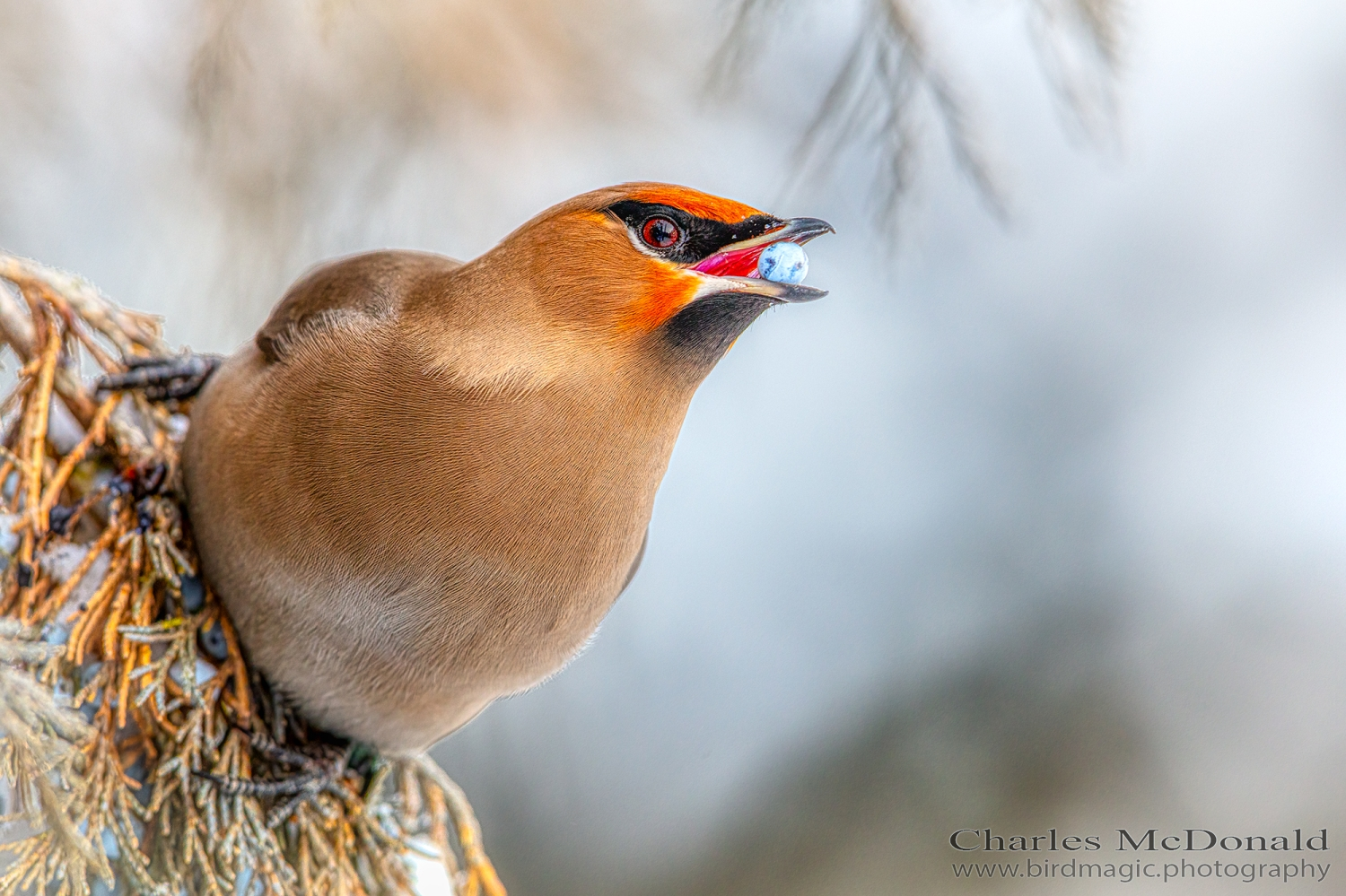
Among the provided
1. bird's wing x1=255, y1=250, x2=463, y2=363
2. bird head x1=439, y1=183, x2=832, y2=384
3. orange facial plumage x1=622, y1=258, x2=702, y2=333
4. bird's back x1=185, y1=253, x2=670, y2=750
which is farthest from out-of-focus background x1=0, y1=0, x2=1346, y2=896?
orange facial plumage x1=622, y1=258, x2=702, y2=333

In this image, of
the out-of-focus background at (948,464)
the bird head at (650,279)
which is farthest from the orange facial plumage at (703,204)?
the out-of-focus background at (948,464)

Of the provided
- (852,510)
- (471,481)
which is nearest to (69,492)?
(471,481)

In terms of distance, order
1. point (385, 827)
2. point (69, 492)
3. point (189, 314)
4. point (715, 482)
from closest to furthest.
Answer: point (69, 492)
point (385, 827)
point (189, 314)
point (715, 482)

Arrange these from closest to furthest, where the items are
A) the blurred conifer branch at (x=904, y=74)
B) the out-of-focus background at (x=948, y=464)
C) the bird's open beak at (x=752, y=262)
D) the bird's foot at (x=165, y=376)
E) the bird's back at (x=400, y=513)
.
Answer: the bird's open beak at (x=752, y=262), the bird's back at (x=400, y=513), the bird's foot at (x=165, y=376), the blurred conifer branch at (x=904, y=74), the out-of-focus background at (x=948, y=464)

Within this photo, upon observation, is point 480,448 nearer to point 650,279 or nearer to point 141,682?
point 650,279

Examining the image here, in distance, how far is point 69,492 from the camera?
6.93ft

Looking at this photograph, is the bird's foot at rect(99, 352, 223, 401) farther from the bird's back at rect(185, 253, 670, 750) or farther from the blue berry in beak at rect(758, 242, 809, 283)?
the blue berry in beak at rect(758, 242, 809, 283)

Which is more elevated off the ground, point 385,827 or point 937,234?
point 937,234

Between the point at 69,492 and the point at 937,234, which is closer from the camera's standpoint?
the point at 69,492

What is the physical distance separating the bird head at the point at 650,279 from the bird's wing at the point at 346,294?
0.87ft

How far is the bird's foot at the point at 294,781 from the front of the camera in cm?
201

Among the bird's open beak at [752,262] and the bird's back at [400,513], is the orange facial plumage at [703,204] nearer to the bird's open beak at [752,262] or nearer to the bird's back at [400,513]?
the bird's open beak at [752,262]

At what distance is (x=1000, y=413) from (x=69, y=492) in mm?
3077

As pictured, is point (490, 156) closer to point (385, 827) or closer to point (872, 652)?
point (385, 827)
